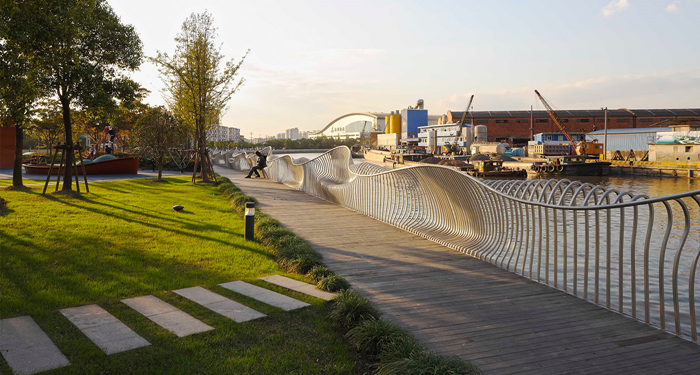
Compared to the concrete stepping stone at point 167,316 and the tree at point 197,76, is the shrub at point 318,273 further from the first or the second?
the tree at point 197,76

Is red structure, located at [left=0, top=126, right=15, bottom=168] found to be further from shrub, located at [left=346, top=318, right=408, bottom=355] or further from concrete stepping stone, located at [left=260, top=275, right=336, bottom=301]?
shrub, located at [left=346, top=318, right=408, bottom=355]

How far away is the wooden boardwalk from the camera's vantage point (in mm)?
3619

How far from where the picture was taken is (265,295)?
5094 millimetres

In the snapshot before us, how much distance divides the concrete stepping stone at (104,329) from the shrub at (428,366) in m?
1.99

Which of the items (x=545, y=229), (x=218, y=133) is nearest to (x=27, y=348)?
(x=545, y=229)

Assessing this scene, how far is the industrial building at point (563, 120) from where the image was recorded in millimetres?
75062

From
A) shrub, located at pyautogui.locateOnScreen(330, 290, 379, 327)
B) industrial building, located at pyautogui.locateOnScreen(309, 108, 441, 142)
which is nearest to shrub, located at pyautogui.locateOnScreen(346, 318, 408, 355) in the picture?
shrub, located at pyautogui.locateOnScreen(330, 290, 379, 327)

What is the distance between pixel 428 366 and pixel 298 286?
8.34 feet

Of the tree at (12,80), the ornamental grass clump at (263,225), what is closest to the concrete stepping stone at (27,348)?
the ornamental grass clump at (263,225)

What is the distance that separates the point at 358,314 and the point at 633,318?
2.64 metres

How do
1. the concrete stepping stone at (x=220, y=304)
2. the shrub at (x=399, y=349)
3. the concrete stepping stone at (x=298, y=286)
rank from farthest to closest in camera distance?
1. the concrete stepping stone at (x=298, y=286)
2. the concrete stepping stone at (x=220, y=304)
3. the shrub at (x=399, y=349)

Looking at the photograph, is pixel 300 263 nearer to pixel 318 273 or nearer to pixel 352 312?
pixel 318 273

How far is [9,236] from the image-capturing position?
754 centimetres

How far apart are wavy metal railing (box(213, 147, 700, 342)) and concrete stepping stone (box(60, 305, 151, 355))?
427cm
